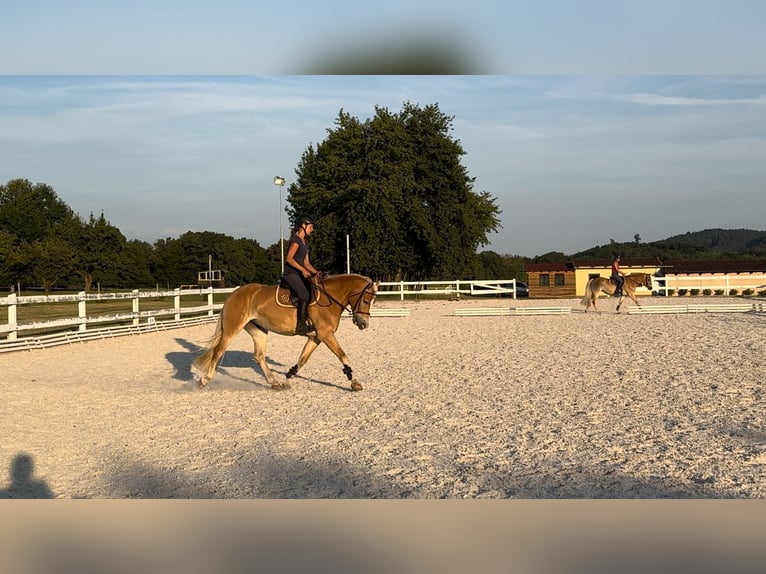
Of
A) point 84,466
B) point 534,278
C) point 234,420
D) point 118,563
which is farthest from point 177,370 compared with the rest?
point 534,278

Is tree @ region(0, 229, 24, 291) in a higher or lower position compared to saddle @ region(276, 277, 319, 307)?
higher

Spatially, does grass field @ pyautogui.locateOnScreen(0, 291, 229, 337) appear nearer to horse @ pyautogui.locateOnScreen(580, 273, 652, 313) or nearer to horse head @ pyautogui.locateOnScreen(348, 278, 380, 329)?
horse @ pyautogui.locateOnScreen(580, 273, 652, 313)

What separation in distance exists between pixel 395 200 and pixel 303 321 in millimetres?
32426

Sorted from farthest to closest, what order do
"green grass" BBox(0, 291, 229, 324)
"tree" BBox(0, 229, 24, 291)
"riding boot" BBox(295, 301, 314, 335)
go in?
"tree" BBox(0, 229, 24, 291)
"green grass" BBox(0, 291, 229, 324)
"riding boot" BBox(295, 301, 314, 335)

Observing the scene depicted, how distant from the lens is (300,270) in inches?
341

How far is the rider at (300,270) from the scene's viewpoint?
8.45 meters

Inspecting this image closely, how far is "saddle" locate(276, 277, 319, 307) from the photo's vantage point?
8.81 metres

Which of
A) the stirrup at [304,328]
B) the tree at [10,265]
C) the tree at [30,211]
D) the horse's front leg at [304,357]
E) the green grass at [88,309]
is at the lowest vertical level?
the green grass at [88,309]

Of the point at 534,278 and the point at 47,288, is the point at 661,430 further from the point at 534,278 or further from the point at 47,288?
the point at 47,288

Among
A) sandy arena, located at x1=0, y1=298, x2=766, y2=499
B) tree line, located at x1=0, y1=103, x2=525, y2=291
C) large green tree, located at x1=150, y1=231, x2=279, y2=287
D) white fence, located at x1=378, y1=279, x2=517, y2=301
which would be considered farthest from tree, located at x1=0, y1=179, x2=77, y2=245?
sandy arena, located at x1=0, y1=298, x2=766, y2=499

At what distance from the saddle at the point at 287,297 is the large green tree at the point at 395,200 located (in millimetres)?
31279

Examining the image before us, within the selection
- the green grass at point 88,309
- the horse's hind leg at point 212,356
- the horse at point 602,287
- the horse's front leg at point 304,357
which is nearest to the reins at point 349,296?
the horse's front leg at point 304,357

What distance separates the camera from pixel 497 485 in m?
4.54

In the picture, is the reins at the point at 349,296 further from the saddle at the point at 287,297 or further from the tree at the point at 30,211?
the tree at the point at 30,211
